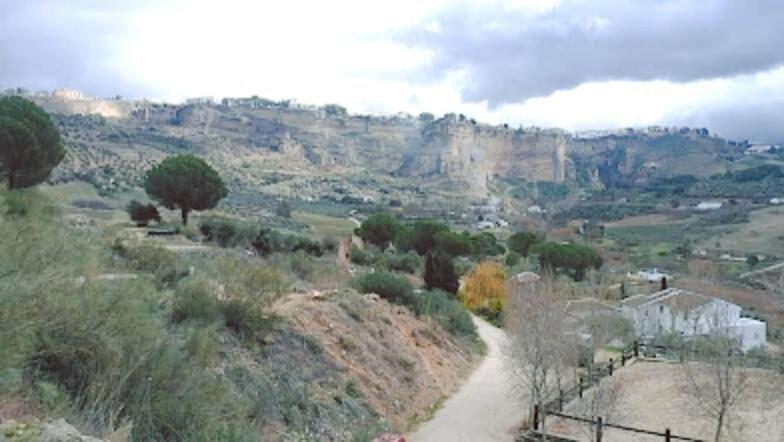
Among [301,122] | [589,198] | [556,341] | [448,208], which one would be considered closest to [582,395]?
[556,341]

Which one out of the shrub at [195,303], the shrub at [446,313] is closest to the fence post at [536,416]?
the shrub at [195,303]

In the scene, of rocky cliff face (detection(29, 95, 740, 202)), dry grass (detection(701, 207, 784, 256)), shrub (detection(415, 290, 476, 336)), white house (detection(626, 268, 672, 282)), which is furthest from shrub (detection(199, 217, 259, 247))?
dry grass (detection(701, 207, 784, 256))

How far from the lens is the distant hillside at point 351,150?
3408 inches

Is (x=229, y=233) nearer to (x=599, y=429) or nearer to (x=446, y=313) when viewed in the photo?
(x=446, y=313)

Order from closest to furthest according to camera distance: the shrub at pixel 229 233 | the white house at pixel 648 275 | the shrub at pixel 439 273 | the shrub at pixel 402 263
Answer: the shrub at pixel 229 233 → the shrub at pixel 439 273 → the shrub at pixel 402 263 → the white house at pixel 648 275


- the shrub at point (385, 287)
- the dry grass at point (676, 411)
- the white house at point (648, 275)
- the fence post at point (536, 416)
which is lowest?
the white house at point (648, 275)

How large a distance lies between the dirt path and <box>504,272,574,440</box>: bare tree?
797 mm

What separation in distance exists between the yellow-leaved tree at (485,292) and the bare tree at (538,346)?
18.1 metres

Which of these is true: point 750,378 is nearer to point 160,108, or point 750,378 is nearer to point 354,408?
point 354,408

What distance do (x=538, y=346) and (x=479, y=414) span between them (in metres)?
3.48

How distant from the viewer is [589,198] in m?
126

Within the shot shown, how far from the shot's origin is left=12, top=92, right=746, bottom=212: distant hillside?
8656 cm

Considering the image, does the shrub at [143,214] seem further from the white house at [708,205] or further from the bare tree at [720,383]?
the white house at [708,205]

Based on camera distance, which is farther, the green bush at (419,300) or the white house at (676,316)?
the white house at (676,316)
